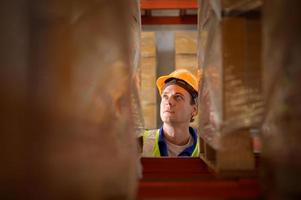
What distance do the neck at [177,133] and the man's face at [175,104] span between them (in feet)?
0.37

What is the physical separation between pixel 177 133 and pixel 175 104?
446 millimetres

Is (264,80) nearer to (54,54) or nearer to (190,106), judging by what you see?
(54,54)

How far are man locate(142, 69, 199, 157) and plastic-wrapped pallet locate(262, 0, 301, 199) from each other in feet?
12.2

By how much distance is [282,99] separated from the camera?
1815mm

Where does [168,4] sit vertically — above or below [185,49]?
above

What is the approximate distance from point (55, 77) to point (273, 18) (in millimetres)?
1054

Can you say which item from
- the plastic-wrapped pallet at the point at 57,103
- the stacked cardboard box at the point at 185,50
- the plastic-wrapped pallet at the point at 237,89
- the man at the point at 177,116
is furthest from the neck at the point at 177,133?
the plastic-wrapped pallet at the point at 57,103

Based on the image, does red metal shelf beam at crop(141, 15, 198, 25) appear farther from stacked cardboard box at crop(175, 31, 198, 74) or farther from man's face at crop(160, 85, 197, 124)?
man's face at crop(160, 85, 197, 124)

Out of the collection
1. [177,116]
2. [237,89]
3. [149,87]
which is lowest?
[177,116]

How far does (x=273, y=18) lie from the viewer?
1.93 metres

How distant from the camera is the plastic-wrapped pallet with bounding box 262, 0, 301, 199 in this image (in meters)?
1.71

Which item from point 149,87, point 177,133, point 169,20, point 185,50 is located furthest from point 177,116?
point 169,20

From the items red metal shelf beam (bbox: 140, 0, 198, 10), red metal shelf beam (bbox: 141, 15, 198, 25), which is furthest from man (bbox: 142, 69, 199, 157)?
red metal shelf beam (bbox: 141, 15, 198, 25)

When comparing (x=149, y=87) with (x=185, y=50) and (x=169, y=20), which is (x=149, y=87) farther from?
(x=169, y=20)
